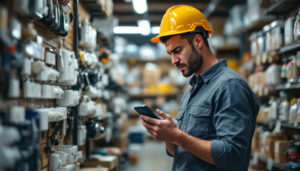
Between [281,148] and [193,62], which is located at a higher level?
[193,62]

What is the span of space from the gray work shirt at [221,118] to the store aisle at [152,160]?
4.79 meters

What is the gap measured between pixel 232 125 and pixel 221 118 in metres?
0.07

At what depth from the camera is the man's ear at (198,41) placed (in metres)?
2.14

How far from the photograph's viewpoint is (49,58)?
7.22 ft

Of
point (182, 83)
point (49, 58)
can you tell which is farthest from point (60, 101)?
point (182, 83)

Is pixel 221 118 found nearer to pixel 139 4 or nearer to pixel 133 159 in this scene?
pixel 139 4

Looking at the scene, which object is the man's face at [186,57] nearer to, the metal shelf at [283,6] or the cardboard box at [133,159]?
the metal shelf at [283,6]

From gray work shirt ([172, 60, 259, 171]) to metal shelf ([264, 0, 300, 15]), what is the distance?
2.02 meters

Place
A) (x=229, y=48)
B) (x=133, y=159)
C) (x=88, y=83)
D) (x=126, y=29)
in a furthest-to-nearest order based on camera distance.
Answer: (x=126, y=29) < (x=229, y=48) < (x=133, y=159) < (x=88, y=83)

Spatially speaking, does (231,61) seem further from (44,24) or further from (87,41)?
(44,24)

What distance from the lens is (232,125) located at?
180 centimetres

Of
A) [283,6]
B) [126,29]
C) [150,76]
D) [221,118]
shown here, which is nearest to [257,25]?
[283,6]

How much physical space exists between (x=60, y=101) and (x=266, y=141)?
2.52m

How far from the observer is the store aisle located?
691cm
